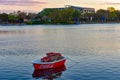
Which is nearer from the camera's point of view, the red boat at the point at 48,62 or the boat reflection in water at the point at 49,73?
the boat reflection in water at the point at 49,73

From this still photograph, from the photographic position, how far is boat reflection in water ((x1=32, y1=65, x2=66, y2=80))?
126ft

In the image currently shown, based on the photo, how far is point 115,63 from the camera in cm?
Answer: 4600

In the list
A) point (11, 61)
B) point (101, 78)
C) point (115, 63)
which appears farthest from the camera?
point (11, 61)

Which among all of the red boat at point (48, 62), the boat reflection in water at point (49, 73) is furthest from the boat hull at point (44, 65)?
the boat reflection in water at point (49, 73)

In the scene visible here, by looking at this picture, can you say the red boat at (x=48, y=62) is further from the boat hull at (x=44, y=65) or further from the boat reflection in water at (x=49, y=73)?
the boat reflection in water at (x=49, y=73)

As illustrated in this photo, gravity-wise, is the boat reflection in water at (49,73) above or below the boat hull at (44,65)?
below

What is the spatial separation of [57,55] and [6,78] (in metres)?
9.30

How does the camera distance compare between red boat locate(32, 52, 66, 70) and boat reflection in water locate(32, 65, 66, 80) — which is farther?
red boat locate(32, 52, 66, 70)

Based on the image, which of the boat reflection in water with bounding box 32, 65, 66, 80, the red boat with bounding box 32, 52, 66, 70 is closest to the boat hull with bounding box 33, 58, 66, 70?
the red boat with bounding box 32, 52, 66, 70

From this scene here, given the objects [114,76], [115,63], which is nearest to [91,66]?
[115,63]

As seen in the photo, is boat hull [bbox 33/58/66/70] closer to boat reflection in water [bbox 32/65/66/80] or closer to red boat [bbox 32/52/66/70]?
red boat [bbox 32/52/66/70]

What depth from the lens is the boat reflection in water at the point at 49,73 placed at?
3848cm

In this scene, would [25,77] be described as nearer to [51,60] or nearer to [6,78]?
[6,78]

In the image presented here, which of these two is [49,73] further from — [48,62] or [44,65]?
[48,62]
